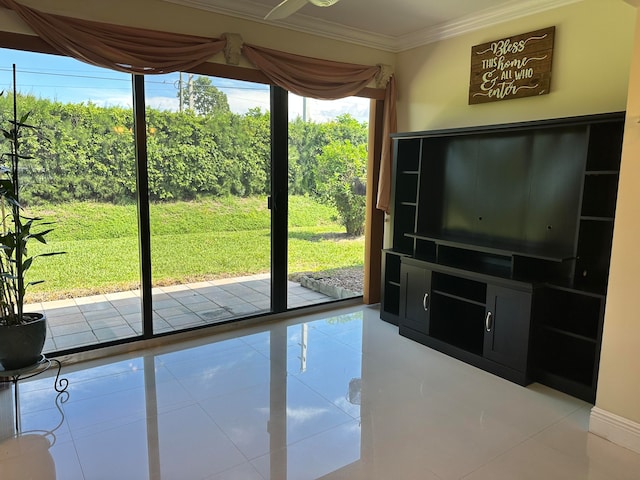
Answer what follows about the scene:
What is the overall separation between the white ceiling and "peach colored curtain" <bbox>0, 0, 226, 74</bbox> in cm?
32

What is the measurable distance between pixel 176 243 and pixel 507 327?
2.56m

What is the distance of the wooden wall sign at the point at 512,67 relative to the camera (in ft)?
10.7

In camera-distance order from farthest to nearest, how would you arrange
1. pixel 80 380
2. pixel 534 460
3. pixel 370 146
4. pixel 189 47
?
pixel 370 146 < pixel 189 47 < pixel 80 380 < pixel 534 460

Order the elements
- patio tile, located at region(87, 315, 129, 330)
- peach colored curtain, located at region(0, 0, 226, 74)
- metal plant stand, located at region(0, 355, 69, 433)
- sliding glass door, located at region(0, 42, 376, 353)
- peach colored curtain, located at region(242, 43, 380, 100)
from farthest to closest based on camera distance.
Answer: peach colored curtain, located at region(242, 43, 380, 100), patio tile, located at region(87, 315, 129, 330), sliding glass door, located at region(0, 42, 376, 353), peach colored curtain, located at region(0, 0, 226, 74), metal plant stand, located at region(0, 355, 69, 433)

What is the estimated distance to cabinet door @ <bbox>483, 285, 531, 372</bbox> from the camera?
2.90m

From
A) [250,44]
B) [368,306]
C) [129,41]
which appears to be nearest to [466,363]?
[368,306]

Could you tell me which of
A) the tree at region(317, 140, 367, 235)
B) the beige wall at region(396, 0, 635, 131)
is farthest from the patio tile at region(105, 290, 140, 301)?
the beige wall at region(396, 0, 635, 131)

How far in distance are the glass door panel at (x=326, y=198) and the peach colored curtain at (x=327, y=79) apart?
254 mm

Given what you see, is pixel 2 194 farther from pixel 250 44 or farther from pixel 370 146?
pixel 370 146

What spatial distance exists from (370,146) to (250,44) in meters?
1.51

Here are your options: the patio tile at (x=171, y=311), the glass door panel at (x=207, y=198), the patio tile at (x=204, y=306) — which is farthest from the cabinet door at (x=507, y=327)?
the patio tile at (x=171, y=311)

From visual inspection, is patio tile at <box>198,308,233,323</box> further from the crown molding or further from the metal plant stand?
the crown molding

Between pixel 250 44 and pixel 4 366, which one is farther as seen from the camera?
pixel 250 44

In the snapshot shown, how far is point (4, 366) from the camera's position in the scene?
2.50 meters
